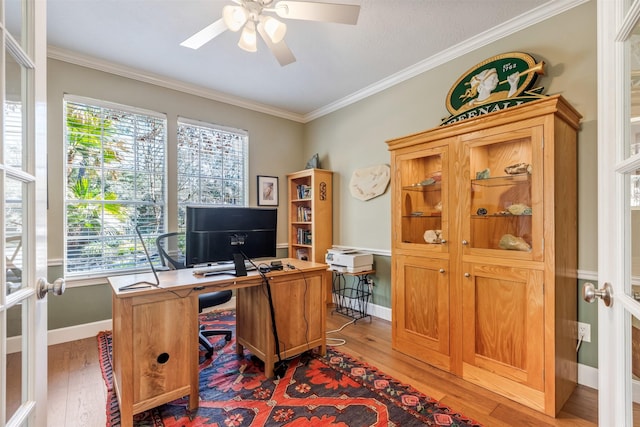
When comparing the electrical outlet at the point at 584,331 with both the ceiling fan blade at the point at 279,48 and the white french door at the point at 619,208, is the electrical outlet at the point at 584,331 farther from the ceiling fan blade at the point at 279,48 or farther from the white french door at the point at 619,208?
the ceiling fan blade at the point at 279,48

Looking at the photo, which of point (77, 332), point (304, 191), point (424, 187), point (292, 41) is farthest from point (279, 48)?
point (77, 332)

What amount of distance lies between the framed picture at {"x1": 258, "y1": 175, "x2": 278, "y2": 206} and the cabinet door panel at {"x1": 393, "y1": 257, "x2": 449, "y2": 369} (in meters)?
2.16

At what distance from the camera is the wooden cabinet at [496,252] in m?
1.75

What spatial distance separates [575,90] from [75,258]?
4.45 meters

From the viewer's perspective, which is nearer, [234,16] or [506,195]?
[234,16]

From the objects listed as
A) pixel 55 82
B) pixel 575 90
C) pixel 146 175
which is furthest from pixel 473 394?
pixel 55 82

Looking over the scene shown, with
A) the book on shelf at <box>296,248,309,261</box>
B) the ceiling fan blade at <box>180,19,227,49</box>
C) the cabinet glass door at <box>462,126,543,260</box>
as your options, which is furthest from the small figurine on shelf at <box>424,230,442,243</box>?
the ceiling fan blade at <box>180,19,227,49</box>

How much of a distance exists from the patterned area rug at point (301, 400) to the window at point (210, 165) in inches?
75.0

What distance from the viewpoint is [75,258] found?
111 inches

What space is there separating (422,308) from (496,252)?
75 centimetres

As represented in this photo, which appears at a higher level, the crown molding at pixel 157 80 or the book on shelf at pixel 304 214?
the crown molding at pixel 157 80

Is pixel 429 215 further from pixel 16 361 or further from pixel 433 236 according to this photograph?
pixel 16 361

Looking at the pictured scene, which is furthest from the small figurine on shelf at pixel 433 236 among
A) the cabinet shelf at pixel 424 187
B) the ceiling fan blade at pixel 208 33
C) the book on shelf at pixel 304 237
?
the ceiling fan blade at pixel 208 33

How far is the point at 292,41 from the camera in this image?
2537mm
